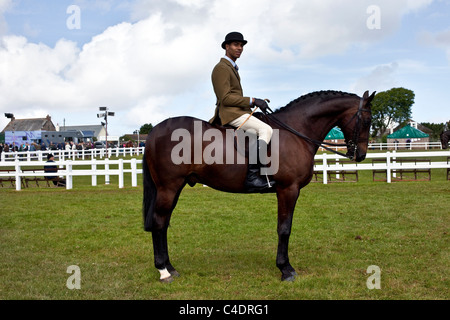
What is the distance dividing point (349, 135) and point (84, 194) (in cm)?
1197

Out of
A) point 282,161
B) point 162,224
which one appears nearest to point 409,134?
point 282,161

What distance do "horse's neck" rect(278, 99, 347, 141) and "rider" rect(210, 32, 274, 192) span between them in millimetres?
505

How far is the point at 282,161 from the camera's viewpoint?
18.5ft

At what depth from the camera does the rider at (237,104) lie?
5.58m

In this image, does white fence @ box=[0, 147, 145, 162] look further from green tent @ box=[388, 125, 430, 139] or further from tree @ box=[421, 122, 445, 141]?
tree @ box=[421, 122, 445, 141]

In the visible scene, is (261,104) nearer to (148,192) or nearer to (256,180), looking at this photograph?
(256,180)

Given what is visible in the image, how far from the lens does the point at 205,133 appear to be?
18.7 feet

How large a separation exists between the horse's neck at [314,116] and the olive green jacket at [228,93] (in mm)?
697

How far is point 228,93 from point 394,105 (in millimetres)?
88362

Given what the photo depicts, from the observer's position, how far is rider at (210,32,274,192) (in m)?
5.58

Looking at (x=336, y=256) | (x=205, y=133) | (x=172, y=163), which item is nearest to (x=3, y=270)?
(x=172, y=163)

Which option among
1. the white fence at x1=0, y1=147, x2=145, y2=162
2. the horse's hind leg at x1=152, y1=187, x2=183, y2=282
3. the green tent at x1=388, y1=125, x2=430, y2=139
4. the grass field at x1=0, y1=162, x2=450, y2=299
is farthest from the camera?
the green tent at x1=388, y1=125, x2=430, y2=139

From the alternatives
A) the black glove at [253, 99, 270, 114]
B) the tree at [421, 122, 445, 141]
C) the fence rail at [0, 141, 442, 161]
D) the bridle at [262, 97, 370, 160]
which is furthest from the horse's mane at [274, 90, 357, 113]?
the tree at [421, 122, 445, 141]
